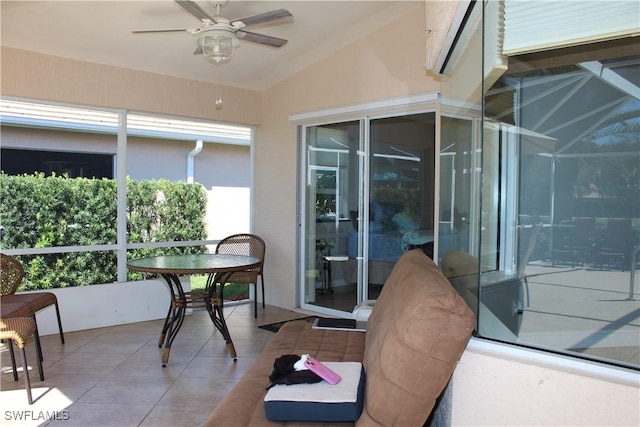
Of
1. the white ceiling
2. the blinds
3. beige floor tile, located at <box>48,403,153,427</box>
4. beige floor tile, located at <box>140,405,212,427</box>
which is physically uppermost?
the white ceiling

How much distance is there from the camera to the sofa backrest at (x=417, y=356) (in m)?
1.50

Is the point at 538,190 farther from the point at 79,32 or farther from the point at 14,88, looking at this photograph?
the point at 14,88

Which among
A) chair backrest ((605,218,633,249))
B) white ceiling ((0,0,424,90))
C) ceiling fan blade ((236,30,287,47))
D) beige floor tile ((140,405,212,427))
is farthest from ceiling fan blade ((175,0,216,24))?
chair backrest ((605,218,633,249))

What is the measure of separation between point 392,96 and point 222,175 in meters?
2.40

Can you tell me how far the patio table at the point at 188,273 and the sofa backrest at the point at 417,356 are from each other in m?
2.01

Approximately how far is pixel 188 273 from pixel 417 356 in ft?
7.30

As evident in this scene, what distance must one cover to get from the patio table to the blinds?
2.47 metres

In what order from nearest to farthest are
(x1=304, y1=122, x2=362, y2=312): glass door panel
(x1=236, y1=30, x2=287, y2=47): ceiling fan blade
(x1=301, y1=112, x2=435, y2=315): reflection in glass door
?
(x1=236, y1=30, x2=287, y2=47): ceiling fan blade, (x1=301, y1=112, x2=435, y2=315): reflection in glass door, (x1=304, y1=122, x2=362, y2=312): glass door panel

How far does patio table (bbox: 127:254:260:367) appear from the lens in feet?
11.1

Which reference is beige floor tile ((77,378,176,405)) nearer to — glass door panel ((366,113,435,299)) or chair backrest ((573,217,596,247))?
glass door panel ((366,113,435,299))

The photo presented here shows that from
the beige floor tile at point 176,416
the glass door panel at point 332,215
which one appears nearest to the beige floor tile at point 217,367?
the beige floor tile at point 176,416

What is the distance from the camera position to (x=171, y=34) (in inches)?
160

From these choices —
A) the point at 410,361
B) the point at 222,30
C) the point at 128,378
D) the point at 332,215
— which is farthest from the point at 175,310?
the point at 410,361

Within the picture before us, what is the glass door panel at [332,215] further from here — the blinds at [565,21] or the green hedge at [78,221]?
the blinds at [565,21]
